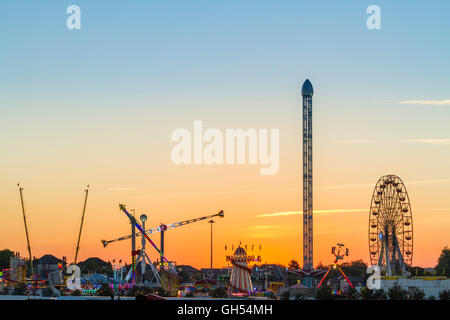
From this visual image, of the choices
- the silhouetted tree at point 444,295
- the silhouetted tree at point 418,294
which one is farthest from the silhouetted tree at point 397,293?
the silhouetted tree at point 444,295

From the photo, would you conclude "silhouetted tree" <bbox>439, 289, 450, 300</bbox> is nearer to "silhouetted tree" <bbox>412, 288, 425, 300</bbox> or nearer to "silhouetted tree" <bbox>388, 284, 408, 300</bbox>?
"silhouetted tree" <bbox>412, 288, 425, 300</bbox>

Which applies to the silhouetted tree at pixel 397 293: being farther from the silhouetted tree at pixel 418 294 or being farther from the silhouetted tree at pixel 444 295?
the silhouetted tree at pixel 444 295

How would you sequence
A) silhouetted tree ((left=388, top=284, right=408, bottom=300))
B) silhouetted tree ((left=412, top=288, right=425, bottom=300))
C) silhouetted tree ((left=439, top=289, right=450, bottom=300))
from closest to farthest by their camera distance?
silhouetted tree ((left=439, top=289, right=450, bottom=300)), silhouetted tree ((left=388, top=284, right=408, bottom=300)), silhouetted tree ((left=412, top=288, right=425, bottom=300))

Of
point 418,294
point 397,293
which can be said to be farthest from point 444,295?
point 397,293

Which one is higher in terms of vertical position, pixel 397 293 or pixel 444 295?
pixel 397 293

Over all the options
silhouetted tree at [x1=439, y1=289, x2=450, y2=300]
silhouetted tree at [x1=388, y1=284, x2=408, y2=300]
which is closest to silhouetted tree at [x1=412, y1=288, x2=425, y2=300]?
silhouetted tree at [x1=388, y1=284, x2=408, y2=300]

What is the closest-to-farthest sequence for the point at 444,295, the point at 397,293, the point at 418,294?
the point at 444,295
the point at 397,293
the point at 418,294

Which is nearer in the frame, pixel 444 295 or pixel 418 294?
pixel 444 295

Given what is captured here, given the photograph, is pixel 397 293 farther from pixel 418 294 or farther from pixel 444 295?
pixel 444 295

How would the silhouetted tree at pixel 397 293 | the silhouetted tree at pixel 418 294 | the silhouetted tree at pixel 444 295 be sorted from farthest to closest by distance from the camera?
1. the silhouetted tree at pixel 418 294
2. the silhouetted tree at pixel 397 293
3. the silhouetted tree at pixel 444 295
